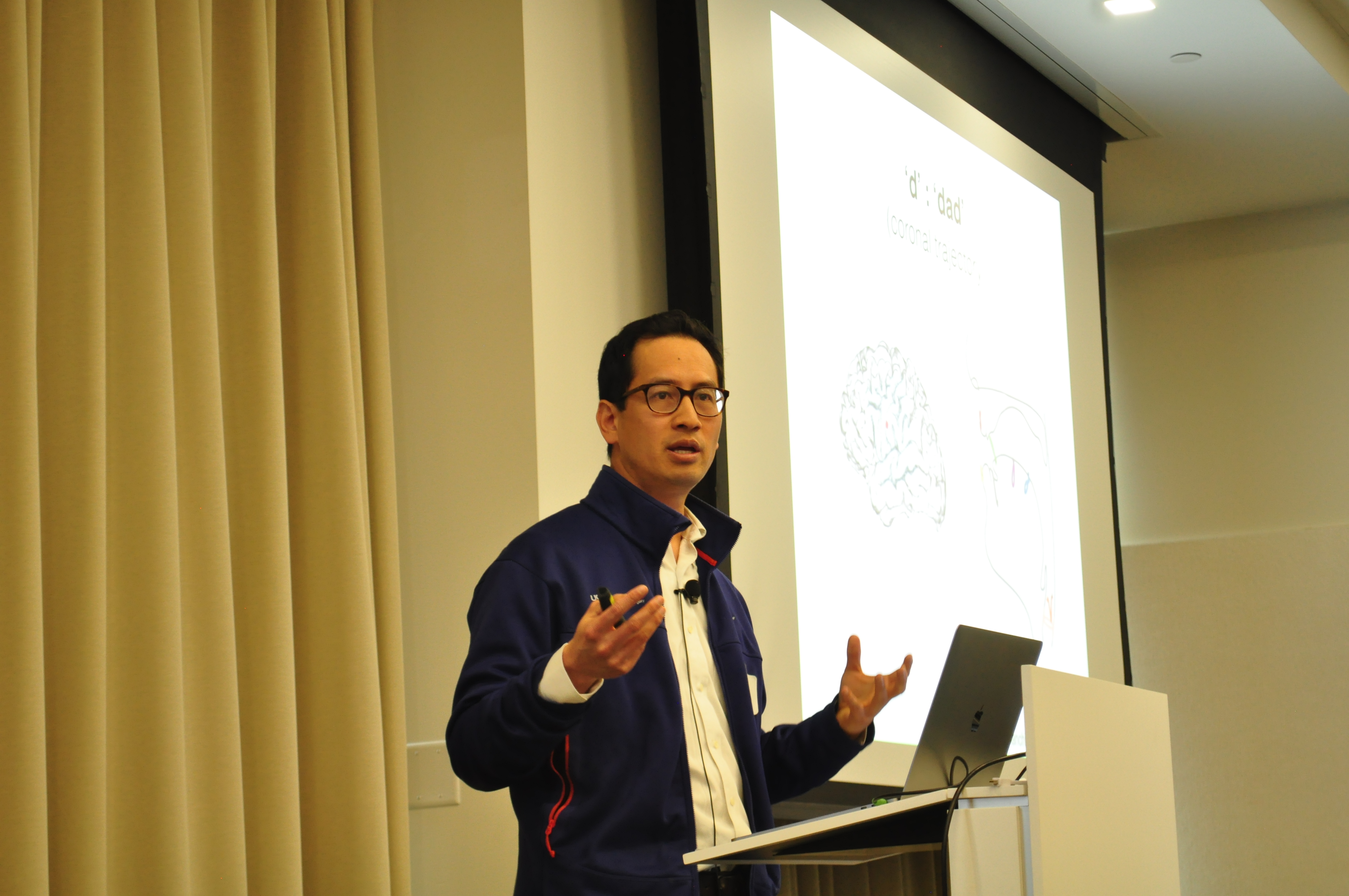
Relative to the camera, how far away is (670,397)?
182 cm

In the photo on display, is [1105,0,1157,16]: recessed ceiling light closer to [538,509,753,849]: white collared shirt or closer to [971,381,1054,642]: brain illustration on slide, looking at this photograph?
[971,381,1054,642]: brain illustration on slide

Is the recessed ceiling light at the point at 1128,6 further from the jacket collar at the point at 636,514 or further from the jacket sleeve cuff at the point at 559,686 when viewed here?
the jacket sleeve cuff at the point at 559,686

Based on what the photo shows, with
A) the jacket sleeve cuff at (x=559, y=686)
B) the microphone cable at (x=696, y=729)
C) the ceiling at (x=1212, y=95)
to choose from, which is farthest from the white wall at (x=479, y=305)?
the ceiling at (x=1212, y=95)

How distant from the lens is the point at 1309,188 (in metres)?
5.58

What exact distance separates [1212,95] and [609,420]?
3.59 m

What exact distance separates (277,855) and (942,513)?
1981 mm

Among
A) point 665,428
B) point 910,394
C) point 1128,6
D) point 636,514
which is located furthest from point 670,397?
point 1128,6

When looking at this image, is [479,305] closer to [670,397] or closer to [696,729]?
[670,397]

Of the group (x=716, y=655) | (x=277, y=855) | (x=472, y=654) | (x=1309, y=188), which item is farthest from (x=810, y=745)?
(x=1309, y=188)

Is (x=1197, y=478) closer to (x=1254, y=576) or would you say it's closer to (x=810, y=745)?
(x=1254, y=576)

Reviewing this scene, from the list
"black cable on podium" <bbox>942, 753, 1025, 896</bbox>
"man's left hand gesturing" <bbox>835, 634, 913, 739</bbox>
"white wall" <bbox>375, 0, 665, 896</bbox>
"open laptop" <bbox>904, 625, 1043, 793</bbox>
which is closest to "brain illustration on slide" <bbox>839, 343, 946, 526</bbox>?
"white wall" <bbox>375, 0, 665, 896</bbox>

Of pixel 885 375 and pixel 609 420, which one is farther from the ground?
pixel 885 375

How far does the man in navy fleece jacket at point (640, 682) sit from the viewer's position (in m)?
1.48

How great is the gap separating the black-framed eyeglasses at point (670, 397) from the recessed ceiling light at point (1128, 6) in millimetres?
2776
